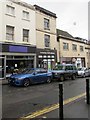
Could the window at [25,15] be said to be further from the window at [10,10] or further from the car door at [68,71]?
the car door at [68,71]

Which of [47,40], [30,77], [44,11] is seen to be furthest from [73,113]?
[44,11]

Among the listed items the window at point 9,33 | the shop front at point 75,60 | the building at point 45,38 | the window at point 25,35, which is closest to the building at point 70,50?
the shop front at point 75,60

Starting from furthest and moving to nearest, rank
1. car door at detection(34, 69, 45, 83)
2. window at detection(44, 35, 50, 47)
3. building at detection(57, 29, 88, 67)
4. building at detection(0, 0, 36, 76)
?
building at detection(57, 29, 88, 67), window at detection(44, 35, 50, 47), building at detection(0, 0, 36, 76), car door at detection(34, 69, 45, 83)

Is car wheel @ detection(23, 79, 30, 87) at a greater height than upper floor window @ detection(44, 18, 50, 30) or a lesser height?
lesser

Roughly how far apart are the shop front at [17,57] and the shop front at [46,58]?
1.28 m

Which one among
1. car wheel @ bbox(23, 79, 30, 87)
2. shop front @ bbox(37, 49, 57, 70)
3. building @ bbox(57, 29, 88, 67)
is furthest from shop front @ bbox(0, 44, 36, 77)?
building @ bbox(57, 29, 88, 67)

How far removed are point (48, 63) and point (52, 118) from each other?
23.1 meters

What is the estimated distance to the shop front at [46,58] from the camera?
2824cm

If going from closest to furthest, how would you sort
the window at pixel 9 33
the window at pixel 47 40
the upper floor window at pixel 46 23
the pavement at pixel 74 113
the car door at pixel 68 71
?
the pavement at pixel 74 113 < the car door at pixel 68 71 < the window at pixel 9 33 < the window at pixel 47 40 < the upper floor window at pixel 46 23

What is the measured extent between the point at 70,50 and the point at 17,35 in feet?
51.4

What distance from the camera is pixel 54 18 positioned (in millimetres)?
32219

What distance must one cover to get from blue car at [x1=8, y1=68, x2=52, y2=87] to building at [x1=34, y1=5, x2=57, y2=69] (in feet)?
26.1

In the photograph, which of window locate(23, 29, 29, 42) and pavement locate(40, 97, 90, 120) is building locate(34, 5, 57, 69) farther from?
pavement locate(40, 97, 90, 120)

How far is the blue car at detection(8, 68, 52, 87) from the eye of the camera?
17.2 meters
